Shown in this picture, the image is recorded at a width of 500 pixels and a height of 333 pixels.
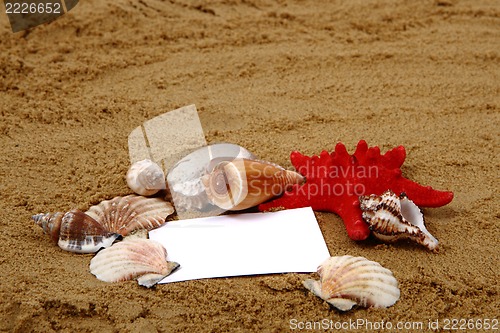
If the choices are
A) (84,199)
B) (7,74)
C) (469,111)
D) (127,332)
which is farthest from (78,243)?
(469,111)

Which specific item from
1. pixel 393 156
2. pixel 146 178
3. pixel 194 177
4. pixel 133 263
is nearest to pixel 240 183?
pixel 194 177

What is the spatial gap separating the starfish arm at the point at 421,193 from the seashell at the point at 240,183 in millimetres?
473

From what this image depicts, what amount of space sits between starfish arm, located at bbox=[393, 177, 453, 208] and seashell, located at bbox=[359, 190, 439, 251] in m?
0.13

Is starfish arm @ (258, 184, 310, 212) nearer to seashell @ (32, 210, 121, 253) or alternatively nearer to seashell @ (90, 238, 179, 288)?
seashell @ (90, 238, 179, 288)

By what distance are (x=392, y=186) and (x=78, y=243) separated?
3.86 feet

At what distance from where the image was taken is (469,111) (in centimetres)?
279

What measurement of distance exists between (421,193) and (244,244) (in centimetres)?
70

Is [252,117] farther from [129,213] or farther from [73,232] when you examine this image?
[73,232]

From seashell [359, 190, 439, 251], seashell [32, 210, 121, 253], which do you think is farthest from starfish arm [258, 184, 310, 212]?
seashell [32, 210, 121, 253]

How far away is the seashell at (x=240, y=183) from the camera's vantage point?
2129 millimetres

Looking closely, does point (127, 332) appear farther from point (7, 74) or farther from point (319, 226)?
point (7, 74)

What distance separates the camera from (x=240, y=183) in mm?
2121

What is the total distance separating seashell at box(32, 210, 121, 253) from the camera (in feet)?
6.58

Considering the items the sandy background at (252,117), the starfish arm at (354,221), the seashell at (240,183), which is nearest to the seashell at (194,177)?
the seashell at (240,183)
